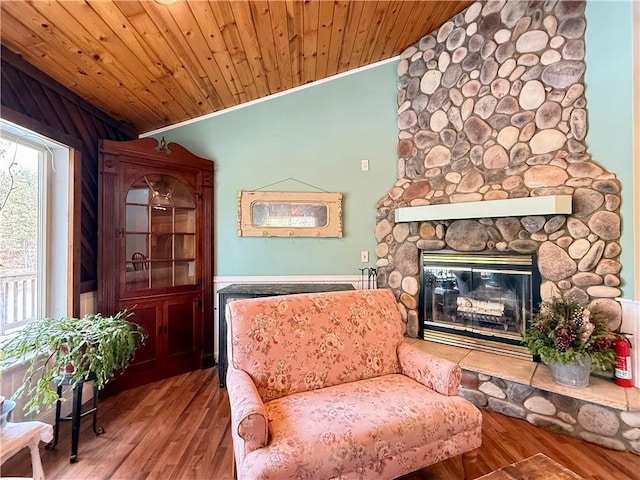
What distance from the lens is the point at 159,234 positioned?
9.80 ft

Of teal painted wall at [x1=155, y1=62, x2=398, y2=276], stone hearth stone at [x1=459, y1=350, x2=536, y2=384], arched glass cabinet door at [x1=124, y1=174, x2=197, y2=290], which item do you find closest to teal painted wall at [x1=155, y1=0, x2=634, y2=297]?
teal painted wall at [x1=155, y1=62, x2=398, y2=276]

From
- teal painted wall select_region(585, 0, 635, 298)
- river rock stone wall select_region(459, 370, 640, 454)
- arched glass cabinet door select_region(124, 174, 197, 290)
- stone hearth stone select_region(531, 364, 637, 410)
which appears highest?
teal painted wall select_region(585, 0, 635, 298)

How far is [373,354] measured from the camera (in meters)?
1.97

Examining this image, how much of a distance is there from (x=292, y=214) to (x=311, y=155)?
671 millimetres

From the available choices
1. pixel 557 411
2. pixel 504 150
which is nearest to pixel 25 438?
pixel 557 411

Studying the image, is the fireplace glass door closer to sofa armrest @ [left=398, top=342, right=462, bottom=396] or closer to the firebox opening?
the firebox opening

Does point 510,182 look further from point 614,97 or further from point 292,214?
point 292,214

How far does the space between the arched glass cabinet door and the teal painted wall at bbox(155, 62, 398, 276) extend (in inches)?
13.9

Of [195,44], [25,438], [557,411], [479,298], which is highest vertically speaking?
[195,44]

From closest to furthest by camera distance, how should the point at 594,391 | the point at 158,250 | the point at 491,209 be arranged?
the point at 594,391 → the point at 491,209 → the point at 158,250

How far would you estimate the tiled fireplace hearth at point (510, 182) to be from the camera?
2.18 meters

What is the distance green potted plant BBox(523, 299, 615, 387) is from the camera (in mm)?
2043

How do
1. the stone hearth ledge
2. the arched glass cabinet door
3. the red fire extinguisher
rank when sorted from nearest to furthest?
the stone hearth ledge < the red fire extinguisher < the arched glass cabinet door

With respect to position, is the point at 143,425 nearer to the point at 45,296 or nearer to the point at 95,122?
the point at 45,296
